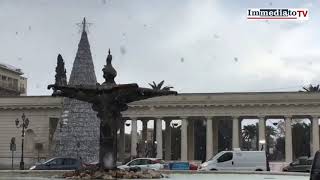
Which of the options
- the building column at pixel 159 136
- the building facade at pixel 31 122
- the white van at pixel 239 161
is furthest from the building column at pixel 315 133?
the white van at pixel 239 161

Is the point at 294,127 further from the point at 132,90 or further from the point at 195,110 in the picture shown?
the point at 132,90

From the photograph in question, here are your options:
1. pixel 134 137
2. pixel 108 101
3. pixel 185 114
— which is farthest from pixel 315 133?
pixel 108 101

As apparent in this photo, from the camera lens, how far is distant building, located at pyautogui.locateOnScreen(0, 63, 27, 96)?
13412 cm

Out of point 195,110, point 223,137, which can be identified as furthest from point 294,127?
point 195,110

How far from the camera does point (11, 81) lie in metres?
142

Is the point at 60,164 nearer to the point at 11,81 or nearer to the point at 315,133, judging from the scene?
the point at 315,133

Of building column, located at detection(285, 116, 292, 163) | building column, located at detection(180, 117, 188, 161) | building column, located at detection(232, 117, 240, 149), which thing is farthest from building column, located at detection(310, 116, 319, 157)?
building column, located at detection(180, 117, 188, 161)

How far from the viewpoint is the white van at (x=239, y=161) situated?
43281 millimetres

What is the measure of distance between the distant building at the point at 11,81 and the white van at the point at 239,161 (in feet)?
304

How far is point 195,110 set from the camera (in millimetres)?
86000

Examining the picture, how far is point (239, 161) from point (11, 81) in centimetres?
10533

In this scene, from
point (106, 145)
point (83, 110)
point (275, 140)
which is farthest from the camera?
point (275, 140)

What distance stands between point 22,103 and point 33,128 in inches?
165

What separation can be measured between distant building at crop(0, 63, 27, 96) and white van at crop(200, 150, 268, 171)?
92634 millimetres
